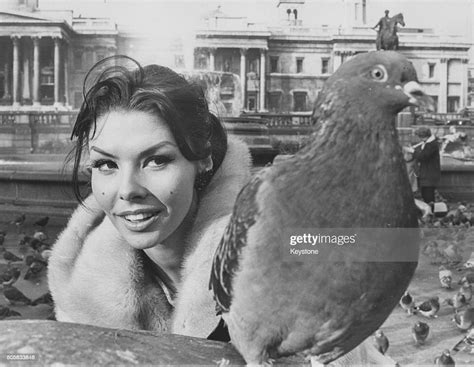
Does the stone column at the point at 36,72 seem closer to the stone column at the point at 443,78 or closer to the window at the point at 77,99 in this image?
the window at the point at 77,99

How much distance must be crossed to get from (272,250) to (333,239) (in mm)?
65

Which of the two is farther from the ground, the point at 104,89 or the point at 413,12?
the point at 413,12

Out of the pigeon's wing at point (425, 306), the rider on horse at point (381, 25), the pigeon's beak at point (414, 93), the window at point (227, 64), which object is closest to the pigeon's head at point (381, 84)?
the pigeon's beak at point (414, 93)

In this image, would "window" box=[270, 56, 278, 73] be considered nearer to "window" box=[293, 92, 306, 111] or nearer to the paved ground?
"window" box=[293, 92, 306, 111]

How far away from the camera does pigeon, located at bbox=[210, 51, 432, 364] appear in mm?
552

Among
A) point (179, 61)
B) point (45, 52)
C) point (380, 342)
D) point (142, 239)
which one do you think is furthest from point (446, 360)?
point (45, 52)

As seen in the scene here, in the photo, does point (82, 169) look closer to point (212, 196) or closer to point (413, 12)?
point (212, 196)

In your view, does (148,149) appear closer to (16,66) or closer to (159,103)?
(159,103)

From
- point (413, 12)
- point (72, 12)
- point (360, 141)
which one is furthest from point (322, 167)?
point (72, 12)

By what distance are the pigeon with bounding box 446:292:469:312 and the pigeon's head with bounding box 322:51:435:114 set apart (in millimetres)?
1059

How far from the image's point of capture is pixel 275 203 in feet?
1.92

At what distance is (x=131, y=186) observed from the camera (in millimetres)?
817

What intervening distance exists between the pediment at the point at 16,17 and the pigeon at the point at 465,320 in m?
1.19

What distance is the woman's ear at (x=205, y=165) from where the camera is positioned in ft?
2.94
